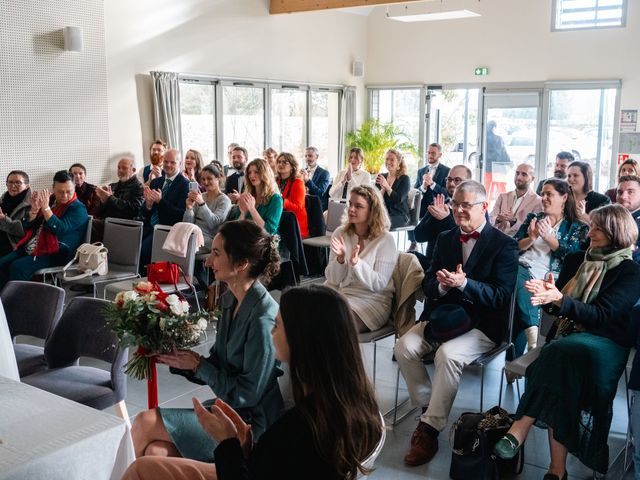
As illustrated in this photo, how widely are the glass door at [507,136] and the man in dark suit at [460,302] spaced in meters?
8.01

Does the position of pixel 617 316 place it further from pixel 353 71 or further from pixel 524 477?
pixel 353 71

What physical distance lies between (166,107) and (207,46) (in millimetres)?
1314

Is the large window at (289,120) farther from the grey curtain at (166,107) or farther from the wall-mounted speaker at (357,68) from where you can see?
the grey curtain at (166,107)

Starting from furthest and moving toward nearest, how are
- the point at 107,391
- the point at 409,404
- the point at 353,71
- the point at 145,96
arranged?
the point at 353,71
the point at 145,96
the point at 409,404
the point at 107,391

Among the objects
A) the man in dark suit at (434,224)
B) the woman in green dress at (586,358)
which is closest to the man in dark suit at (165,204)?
the man in dark suit at (434,224)

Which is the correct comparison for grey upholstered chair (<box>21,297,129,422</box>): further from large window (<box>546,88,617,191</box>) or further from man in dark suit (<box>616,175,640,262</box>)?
large window (<box>546,88,617,191</box>)

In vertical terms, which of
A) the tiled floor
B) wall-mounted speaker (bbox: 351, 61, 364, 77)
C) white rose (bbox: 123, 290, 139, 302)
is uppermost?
wall-mounted speaker (bbox: 351, 61, 364, 77)

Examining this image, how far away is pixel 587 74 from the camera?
10.8m

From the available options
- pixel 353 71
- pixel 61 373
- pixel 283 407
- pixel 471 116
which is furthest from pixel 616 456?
pixel 353 71

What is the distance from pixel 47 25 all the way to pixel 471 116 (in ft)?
23.3

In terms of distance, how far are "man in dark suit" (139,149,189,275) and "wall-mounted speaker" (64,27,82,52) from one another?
2.03 meters

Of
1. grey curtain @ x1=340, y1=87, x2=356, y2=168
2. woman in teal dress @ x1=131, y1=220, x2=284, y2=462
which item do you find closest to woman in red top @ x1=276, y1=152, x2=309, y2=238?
woman in teal dress @ x1=131, y1=220, x2=284, y2=462

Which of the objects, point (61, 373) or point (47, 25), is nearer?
point (61, 373)

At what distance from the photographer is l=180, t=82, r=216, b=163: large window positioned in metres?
9.84
